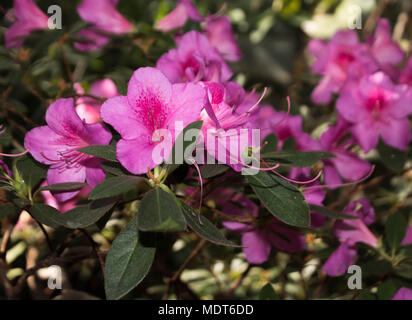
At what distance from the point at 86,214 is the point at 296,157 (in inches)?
15.5

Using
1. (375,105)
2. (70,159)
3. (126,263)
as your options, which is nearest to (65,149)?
(70,159)

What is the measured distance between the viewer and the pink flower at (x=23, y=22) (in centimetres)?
117

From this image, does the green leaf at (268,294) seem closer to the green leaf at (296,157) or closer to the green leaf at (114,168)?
the green leaf at (296,157)

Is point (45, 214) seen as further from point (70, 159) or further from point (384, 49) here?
point (384, 49)

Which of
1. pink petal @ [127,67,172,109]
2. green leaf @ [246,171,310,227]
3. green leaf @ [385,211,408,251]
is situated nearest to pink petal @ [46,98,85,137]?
pink petal @ [127,67,172,109]

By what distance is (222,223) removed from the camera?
0.97m

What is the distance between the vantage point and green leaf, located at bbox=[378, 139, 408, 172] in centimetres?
118

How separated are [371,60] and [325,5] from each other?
1.12 meters

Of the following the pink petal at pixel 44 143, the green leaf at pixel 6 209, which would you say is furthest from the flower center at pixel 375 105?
the green leaf at pixel 6 209

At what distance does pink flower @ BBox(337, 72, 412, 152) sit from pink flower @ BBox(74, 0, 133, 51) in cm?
65

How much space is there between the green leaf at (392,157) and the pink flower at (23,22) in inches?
39.5

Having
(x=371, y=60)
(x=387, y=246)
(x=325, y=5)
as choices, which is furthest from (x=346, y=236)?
(x=325, y=5)

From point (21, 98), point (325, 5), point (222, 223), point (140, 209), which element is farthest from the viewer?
point (325, 5)
